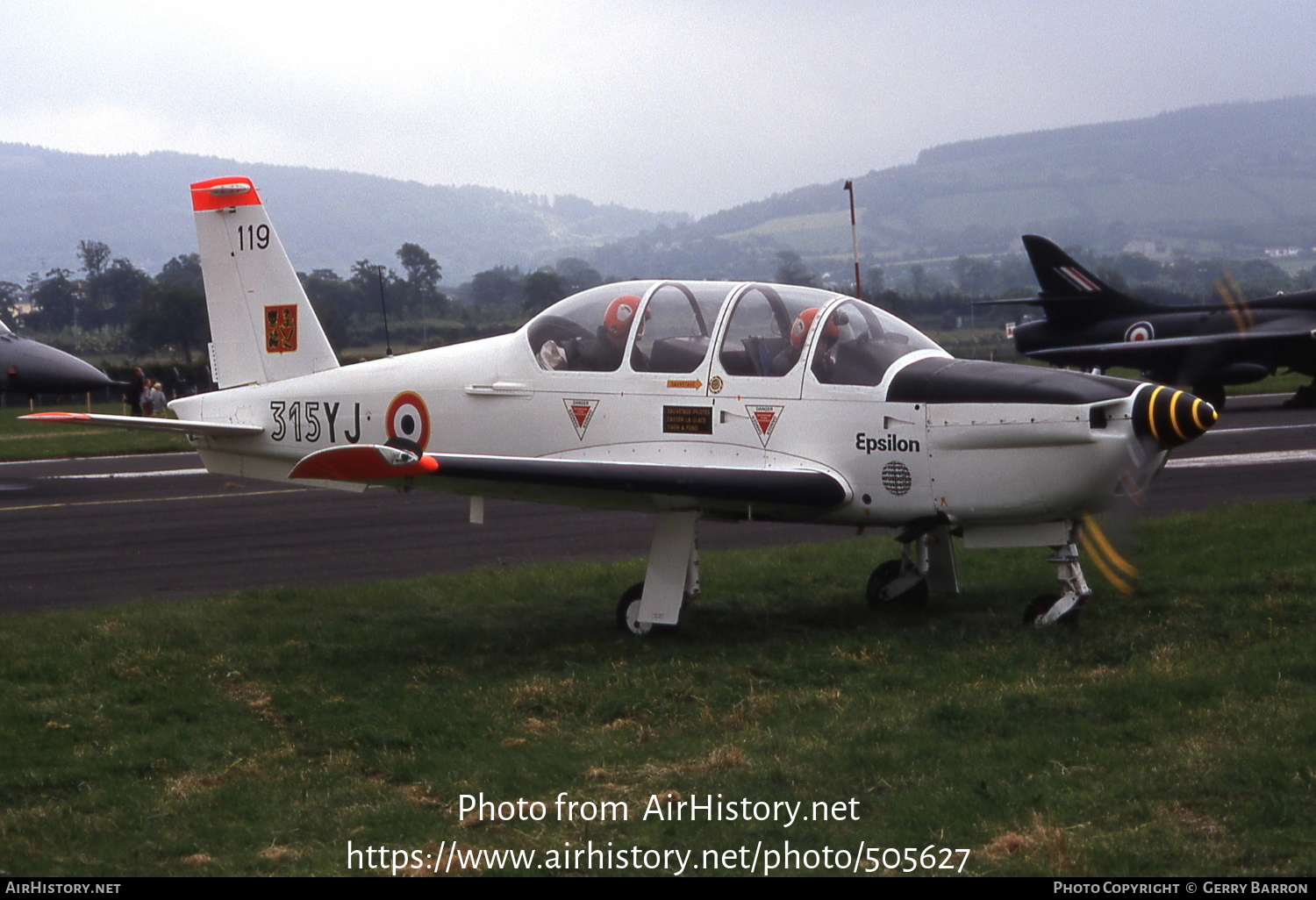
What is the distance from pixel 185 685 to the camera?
324 inches

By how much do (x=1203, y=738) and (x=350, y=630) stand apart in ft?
20.9

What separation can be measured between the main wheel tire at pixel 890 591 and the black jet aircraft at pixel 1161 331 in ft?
59.3

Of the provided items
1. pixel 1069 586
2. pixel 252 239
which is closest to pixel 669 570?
pixel 1069 586

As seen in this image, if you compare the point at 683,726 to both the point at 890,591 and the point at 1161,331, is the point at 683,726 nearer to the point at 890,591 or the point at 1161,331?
the point at 890,591

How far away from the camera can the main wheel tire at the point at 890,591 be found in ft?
32.0

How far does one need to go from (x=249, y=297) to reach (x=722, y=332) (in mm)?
4746

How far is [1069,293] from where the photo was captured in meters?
32.4

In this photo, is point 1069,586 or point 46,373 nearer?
point 1069,586

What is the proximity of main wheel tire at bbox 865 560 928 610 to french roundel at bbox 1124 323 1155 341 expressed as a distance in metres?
23.5

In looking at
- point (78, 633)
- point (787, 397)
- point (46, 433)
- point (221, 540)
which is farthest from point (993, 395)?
point (46, 433)

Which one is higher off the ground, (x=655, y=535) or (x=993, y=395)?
(x=993, y=395)

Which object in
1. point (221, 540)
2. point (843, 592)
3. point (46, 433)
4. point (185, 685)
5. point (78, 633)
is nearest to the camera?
point (185, 685)
